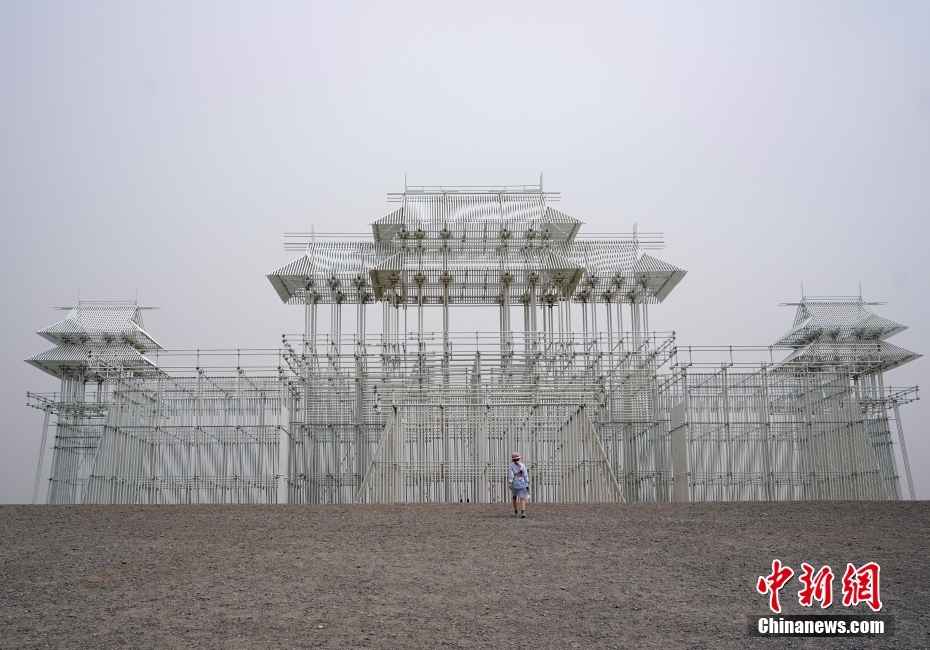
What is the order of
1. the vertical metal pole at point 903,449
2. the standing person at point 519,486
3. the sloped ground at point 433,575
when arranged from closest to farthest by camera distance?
the sloped ground at point 433,575 → the standing person at point 519,486 → the vertical metal pole at point 903,449

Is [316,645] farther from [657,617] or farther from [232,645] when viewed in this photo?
[657,617]

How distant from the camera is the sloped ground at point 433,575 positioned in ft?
33.9

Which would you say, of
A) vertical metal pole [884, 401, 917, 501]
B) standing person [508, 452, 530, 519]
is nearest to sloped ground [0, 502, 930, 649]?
standing person [508, 452, 530, 519]

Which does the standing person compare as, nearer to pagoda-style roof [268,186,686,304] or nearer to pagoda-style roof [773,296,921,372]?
pagoda-style roof [268,186,686,304]

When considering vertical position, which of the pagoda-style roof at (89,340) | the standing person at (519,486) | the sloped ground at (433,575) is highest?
the pagoda-style roof at (89,340)

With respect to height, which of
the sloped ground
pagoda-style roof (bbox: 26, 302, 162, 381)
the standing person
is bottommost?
the sloped ground

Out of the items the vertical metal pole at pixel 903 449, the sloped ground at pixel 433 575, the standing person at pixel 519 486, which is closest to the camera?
the sloped ground at pixel 433 575

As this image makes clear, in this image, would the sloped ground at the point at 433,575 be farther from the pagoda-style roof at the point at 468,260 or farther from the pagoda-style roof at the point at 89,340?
the pagoda-style roof at the point at 89,340

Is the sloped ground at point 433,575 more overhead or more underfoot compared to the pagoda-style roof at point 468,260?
more underfoot

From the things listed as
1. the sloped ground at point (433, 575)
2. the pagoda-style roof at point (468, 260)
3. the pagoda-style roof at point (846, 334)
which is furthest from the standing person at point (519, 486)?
the pagoda-style roof at point (846, 334)

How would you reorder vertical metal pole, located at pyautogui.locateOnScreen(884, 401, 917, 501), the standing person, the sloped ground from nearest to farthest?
the sloped ground, the standing person, vertical metal pole, located at pyautogui.locateOnScreen(884, 401, 917, 501)

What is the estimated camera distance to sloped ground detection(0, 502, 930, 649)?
10.3m

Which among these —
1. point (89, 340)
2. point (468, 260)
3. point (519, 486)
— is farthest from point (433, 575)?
point (89, 340)

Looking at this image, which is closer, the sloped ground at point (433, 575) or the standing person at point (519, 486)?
the sloped ground at point (433, 575)
